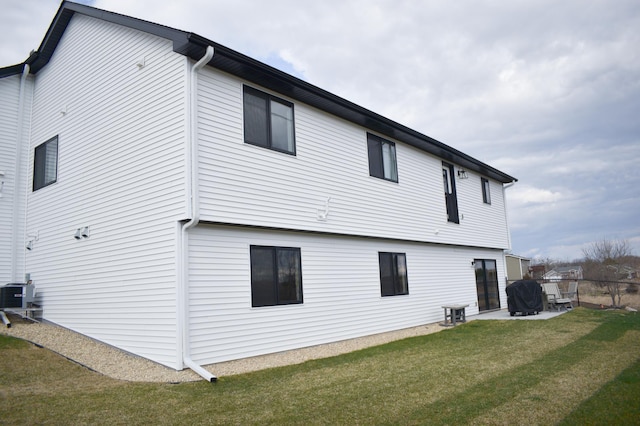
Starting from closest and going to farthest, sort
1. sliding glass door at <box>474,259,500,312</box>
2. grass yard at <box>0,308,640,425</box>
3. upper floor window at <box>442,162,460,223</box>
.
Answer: grass yard at <box>0,308,640,425</box> < upper floor window at <box>442,162,460,223</box> < sliding glass door at <box>474,259,500,312</box>

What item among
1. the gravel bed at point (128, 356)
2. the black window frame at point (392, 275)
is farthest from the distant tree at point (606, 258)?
the gravel bed at point (128, 356)

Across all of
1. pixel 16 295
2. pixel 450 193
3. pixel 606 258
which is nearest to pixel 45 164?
pixel 16 295

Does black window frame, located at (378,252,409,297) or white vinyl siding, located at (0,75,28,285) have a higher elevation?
white vinyl siding, located at (0,75,28,285)

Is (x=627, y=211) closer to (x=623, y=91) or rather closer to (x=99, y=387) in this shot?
(x=623, y=91)

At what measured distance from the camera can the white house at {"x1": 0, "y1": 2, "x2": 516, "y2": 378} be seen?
816cm

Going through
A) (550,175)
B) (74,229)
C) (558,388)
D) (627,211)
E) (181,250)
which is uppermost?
(550,175)

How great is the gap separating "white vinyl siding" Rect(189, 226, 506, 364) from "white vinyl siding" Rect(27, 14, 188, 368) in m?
0.61

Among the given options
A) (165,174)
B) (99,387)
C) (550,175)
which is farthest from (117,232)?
(550,175)

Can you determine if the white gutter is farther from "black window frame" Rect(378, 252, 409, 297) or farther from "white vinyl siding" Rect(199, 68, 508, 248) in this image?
"black window frame" Rect(378, 252, 409, 297)

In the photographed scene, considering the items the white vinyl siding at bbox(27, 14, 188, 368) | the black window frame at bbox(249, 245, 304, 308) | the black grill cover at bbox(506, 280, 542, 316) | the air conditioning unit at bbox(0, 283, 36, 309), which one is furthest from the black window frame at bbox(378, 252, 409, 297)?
the air conditioning unit at bbox(0, 283, 36, 309)

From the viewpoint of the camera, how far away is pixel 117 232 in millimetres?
9250

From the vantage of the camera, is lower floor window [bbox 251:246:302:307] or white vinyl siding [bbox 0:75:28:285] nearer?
lower floor window [bbox 251:246:302:307]

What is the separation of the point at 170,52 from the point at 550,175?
80.2ft

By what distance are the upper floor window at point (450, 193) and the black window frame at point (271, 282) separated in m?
8.06
